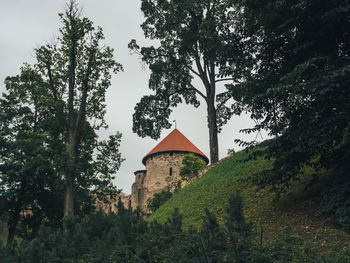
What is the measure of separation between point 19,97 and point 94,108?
6.59 m

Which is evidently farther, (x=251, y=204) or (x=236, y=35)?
(x=251, y=204)

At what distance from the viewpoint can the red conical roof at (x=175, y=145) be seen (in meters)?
37.0

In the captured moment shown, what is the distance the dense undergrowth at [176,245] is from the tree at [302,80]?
9.20ft

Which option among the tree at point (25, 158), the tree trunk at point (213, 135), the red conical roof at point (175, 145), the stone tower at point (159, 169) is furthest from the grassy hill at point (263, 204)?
the red conical roof at point (175, 145)

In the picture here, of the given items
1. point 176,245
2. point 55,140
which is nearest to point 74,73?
point 55,140

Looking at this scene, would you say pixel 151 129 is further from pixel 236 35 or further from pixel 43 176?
pixel 236 35

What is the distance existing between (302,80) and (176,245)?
454 cm

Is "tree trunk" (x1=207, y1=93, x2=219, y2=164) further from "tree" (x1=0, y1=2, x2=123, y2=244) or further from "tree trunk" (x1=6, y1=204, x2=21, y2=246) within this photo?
"tree trunk" (x1=6, y1=204, x2=21, y2=246)

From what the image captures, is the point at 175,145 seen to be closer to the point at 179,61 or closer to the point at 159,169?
the point at 159,169

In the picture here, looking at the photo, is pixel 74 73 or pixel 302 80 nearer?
pixel 302 80

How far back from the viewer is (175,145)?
37.6 m

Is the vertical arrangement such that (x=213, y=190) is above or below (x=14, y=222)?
above

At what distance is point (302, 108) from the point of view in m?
7.45

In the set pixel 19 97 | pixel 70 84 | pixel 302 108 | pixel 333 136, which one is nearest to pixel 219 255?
pixel 333 136
